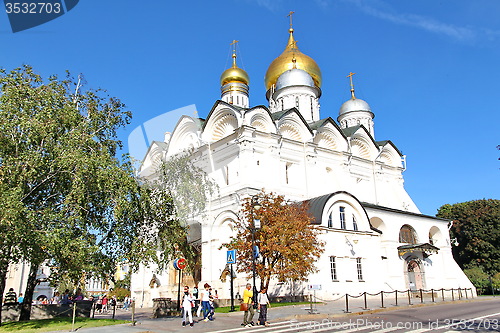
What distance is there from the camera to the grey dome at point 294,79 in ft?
138

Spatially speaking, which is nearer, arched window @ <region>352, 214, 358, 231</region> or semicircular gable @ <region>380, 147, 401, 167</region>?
arched window @ <region>352, 214, 358, 231</region>

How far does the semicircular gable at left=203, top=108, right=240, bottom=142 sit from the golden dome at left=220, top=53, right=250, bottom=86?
35.3 ft

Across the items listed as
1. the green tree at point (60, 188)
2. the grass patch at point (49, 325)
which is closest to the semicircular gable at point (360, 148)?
the green tree at point (60, 188)

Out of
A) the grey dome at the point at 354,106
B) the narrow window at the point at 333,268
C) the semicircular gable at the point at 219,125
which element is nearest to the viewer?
the narrow window at the point at 333,268

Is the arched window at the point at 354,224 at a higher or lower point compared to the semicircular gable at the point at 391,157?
lower

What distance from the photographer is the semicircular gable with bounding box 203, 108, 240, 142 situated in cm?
3228

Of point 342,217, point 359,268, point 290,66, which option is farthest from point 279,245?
point 290,66

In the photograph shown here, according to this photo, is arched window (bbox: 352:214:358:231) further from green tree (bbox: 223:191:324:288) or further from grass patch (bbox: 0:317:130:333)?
grass patch (bbox: 0:317:130:333)

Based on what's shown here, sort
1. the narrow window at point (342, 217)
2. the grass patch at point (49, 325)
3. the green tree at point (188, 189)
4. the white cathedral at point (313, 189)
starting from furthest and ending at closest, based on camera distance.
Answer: the narrow window at point (342, 217), the green tree at point (188, 189), the white cathedral at point (313, 189), the grass patch at point (49, 325)

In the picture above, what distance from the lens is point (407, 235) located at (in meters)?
35.9


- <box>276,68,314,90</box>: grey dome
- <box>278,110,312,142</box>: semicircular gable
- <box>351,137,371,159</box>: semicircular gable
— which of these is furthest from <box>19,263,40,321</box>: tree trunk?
<box>276,68,314,90</box>: grey dome

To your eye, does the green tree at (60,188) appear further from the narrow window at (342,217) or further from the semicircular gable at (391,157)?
the semicircular gable at (391,157)

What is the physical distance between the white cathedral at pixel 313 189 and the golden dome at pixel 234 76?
0.32 feet

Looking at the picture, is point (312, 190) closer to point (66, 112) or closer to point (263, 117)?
point (263, 117)
